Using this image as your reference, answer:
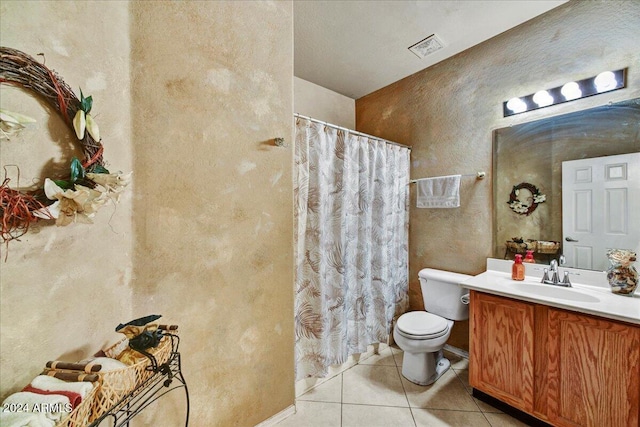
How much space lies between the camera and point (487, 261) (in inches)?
80.0

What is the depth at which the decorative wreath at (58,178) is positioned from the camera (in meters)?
0.73

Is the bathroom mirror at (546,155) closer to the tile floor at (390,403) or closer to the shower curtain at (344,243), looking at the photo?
the shower curtain at (344,243)

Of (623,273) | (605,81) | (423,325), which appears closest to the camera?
(623,273)

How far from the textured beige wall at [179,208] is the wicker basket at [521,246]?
1.74 meters

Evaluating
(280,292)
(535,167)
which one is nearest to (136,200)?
(280,292)

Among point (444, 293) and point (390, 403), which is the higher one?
point (444, 293)

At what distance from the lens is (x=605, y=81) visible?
5.06 feet

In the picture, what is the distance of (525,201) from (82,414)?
8.50 ft

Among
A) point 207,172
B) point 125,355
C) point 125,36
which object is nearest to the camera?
point 125,355

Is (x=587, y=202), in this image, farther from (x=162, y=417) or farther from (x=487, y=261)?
(x=162, y=417)

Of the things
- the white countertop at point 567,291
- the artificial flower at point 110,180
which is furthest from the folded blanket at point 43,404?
the white countertop at point 567,291

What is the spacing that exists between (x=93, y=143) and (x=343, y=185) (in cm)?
146

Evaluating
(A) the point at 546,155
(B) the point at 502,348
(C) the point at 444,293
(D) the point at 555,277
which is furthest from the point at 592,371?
(A) the point at 546,155

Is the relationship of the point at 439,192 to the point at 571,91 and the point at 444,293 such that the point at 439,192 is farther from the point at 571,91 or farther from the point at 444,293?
the point at 571,91
